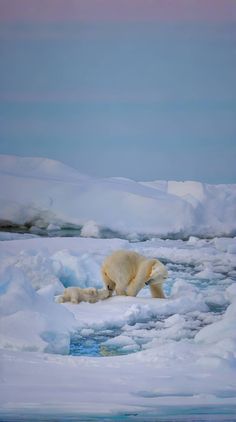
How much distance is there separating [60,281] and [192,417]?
0.81 metres

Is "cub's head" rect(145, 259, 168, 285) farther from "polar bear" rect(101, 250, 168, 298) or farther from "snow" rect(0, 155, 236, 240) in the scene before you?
"snow" rect(0, 155, 236, 240)

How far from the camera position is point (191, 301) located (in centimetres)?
393

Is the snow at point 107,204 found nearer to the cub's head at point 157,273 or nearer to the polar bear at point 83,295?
the cub's head at point 157,273

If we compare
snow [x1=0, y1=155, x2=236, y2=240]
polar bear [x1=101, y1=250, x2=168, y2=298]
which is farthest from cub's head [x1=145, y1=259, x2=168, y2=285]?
snow [x1=0, y1=155, x2=236, y2=240]

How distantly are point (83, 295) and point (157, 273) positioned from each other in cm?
34

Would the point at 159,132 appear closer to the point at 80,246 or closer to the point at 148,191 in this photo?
the point at 148,191

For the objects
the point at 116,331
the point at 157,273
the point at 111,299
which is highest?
the point at 157,273

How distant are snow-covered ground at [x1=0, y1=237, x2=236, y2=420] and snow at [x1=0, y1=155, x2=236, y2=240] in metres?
0.06

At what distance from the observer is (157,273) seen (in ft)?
13.1

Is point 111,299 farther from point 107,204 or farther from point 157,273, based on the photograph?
point 107,204

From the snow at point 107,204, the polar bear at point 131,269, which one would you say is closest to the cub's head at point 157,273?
the polar bear at point 131,269

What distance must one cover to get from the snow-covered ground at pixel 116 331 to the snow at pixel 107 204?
0.06m

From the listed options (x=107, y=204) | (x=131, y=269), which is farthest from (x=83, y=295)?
(x=107, y=204)

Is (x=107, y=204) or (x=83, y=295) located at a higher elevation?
(x=107, y=204)
